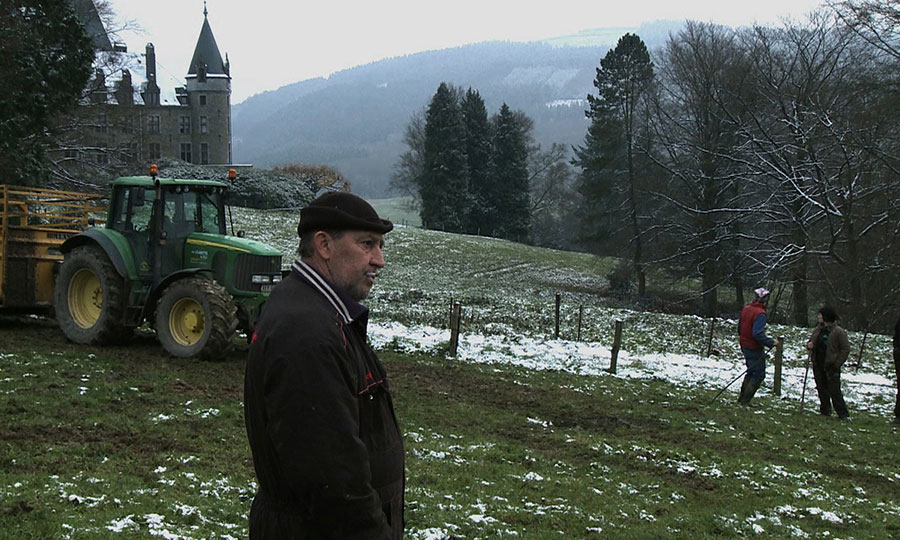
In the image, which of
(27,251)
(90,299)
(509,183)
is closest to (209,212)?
(90,299)

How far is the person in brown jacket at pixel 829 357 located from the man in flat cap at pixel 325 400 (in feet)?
40.8

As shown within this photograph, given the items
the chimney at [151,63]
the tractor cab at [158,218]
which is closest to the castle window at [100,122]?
the tractor cab at [158,218]

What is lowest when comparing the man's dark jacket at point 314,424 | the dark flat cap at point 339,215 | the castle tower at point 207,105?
the man's dark jacket at point 314,424

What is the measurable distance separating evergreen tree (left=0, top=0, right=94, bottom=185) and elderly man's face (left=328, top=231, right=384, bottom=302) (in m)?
22.2

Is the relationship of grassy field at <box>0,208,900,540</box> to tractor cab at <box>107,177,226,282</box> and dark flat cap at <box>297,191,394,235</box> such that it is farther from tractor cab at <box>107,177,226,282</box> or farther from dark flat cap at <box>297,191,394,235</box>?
dark flat cap at <box>297,191,394,235</box>

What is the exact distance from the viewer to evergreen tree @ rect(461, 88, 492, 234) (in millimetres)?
69312

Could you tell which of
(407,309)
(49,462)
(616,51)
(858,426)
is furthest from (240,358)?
(616,51)

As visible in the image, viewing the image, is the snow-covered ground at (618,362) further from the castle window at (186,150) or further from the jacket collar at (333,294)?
the castle window at (186,150)

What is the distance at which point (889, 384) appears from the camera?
18406 mm

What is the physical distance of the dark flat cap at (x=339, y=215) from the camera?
3092mm

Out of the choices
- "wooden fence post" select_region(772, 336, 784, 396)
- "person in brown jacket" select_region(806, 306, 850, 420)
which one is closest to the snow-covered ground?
"wooden fence post" select_region(772, 336, 784, 396)

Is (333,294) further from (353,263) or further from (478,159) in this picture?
(478,159)

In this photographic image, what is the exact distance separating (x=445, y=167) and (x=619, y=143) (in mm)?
22497

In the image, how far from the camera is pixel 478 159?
69438 millimetres
